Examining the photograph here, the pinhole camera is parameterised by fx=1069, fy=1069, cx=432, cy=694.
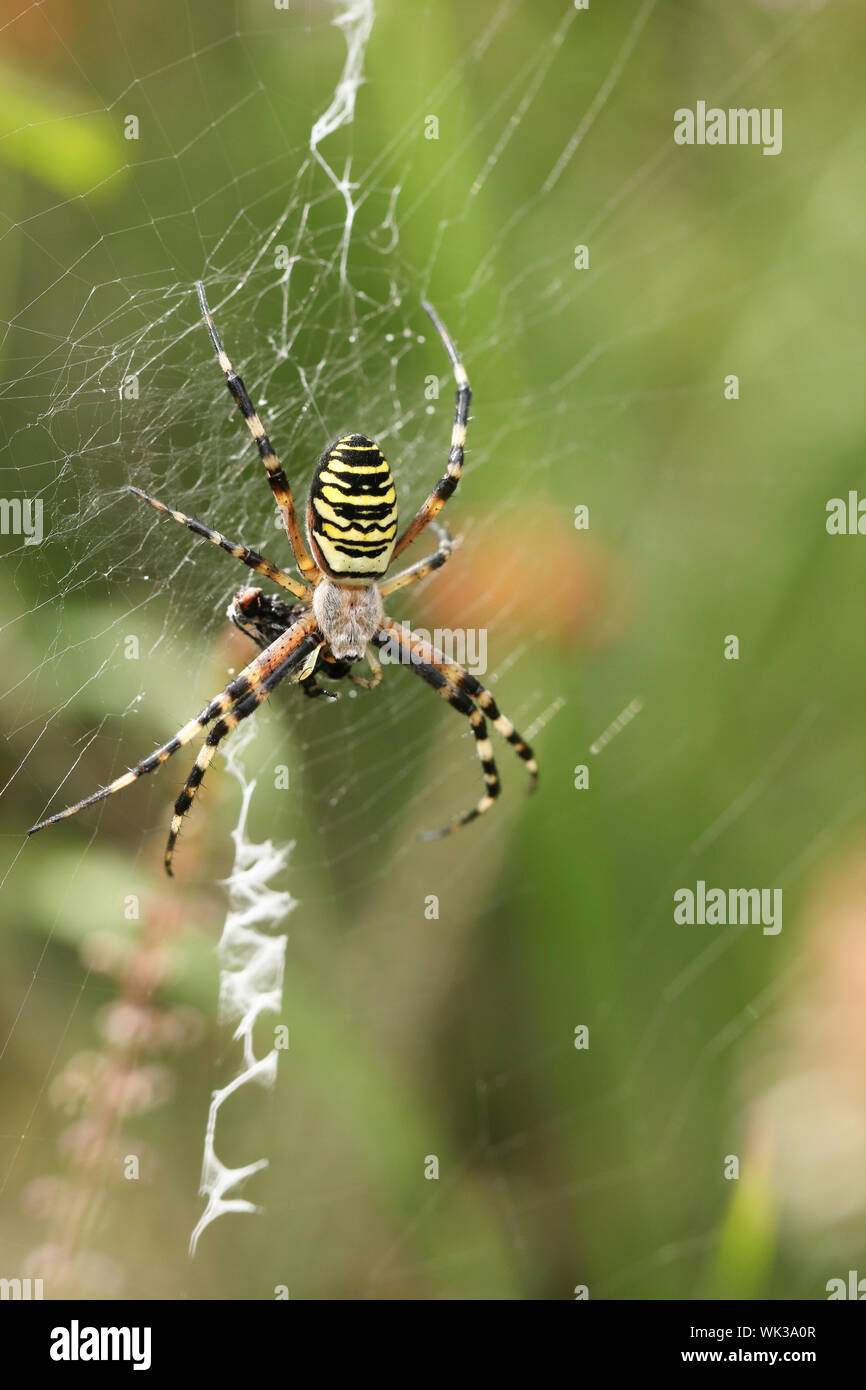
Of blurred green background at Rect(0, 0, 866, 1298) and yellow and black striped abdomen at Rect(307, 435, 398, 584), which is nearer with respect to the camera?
yellow and black striped abdomen at Rect(307, 435, 398, 584)

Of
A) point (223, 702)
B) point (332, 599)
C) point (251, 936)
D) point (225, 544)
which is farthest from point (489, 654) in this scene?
point (225, 544)

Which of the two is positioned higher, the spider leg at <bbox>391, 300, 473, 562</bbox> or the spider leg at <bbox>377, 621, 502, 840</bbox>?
the spider leg at <bbox>391, 300, 473, 562</bbox>

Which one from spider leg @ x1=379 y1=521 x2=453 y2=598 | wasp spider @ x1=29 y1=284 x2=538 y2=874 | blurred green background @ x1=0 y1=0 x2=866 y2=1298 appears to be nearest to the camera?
wasp spider @ x1=29 y1=284 x2=538 y2=874

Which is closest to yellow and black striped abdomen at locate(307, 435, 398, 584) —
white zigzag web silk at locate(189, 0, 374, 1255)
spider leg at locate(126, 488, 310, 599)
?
spider leg at locate(126, 488, 310, 599)

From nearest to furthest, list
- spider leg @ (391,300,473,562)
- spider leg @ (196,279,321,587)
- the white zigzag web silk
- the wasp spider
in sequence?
spider leg @ (196,279,321,587), the wasp spider, spider leg @ (391,300,473,562), the white zigzag web silk

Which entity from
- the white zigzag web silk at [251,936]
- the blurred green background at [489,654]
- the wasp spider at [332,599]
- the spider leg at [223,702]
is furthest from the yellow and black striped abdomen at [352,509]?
the white zigzag web silk at [251,936]

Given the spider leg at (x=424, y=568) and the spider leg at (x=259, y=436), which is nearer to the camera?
the spider leg at (x=259, y=436)

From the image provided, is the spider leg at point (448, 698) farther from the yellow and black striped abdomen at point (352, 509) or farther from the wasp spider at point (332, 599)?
the yellow and black striped abdomen at point (352, 509)

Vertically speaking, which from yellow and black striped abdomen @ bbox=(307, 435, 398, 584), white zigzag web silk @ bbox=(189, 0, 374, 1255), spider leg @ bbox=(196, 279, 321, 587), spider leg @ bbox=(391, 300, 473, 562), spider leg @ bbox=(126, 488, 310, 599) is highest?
spider leg @ bbox=(391, 300, 473, 562)

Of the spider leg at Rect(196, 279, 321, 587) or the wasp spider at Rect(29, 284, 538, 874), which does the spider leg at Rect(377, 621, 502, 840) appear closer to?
the wasp spider at Rect(29, 284, 538, 874)
